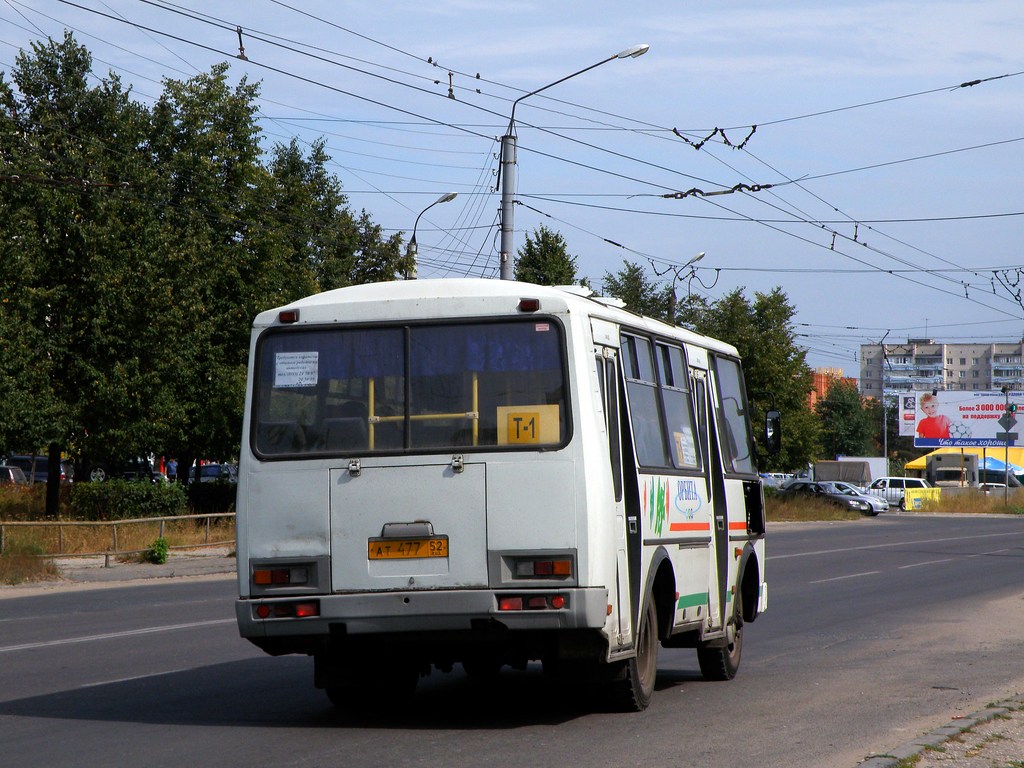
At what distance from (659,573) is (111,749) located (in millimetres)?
3813

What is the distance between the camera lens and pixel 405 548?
846 cm

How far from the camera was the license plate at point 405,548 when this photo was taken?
8.43 metres

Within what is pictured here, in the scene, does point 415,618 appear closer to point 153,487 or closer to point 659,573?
point 659,573

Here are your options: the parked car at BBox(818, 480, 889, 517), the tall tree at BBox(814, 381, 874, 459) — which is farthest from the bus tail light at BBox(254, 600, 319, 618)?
the tall tree at BBox(814, 381, 874, 459)

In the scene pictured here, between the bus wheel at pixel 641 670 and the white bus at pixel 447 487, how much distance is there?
0.02 metres

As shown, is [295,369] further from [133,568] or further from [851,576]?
[851,576]

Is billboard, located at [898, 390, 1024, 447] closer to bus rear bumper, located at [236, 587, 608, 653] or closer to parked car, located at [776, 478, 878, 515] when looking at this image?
parked car, located at [776, 478, 878, 515]

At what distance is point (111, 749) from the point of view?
7957mm

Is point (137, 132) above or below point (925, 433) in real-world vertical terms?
above

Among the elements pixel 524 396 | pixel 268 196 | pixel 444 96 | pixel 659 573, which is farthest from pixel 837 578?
pixel 268 196

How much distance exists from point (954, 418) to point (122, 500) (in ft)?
238

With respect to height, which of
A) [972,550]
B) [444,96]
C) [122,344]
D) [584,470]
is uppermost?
[444,96]

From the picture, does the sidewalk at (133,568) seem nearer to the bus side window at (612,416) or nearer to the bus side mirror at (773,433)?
the bus side mirror at (773,433)

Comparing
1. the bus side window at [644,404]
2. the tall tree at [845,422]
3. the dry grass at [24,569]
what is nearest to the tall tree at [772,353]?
the dry grass at [24,569]
